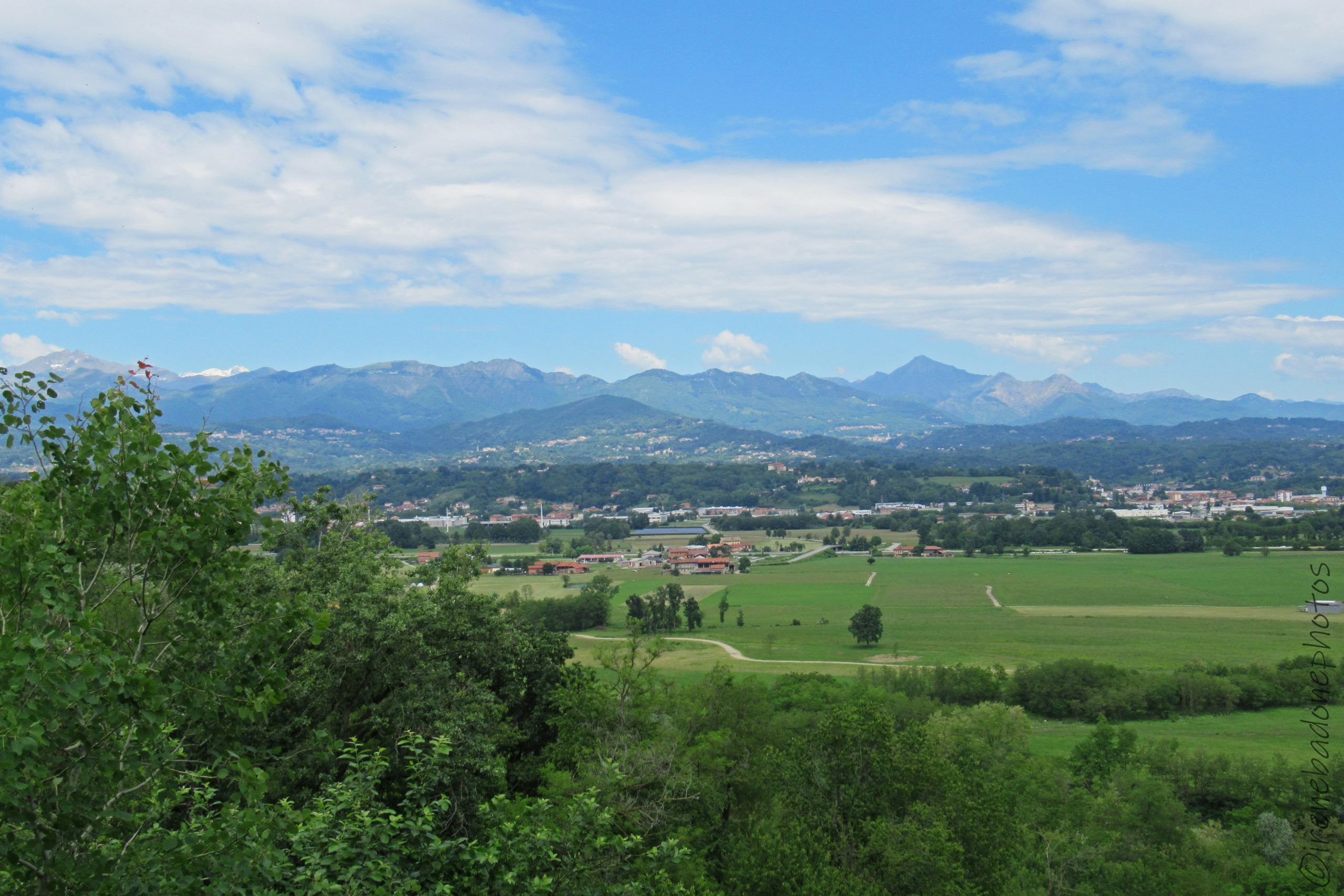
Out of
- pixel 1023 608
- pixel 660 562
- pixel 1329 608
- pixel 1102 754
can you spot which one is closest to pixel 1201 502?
pixel 1329 608

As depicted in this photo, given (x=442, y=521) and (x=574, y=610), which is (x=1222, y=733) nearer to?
(x=574, y=610)

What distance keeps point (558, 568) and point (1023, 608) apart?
151 ft

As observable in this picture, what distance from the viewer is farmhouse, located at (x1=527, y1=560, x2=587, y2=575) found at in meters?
87.8

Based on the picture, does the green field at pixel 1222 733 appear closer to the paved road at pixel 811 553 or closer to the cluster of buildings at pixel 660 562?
the cluster of buildings at pixel 660 562

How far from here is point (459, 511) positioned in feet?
525

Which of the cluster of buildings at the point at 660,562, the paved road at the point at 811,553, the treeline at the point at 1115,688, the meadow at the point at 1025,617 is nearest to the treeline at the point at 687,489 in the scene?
the paved road at the point at 811,553

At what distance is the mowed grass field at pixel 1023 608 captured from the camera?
51.2m

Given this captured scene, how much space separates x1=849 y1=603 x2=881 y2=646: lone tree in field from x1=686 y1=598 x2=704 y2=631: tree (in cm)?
1185

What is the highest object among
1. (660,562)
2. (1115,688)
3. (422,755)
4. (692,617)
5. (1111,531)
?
(422,755)

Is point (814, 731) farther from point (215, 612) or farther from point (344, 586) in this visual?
point (215, 612)

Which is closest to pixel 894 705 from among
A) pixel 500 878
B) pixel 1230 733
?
pixel 1230 733

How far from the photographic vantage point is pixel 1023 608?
67438 millimetres

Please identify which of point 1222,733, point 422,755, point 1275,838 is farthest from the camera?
point 1222,733

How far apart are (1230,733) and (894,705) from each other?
14790mm
